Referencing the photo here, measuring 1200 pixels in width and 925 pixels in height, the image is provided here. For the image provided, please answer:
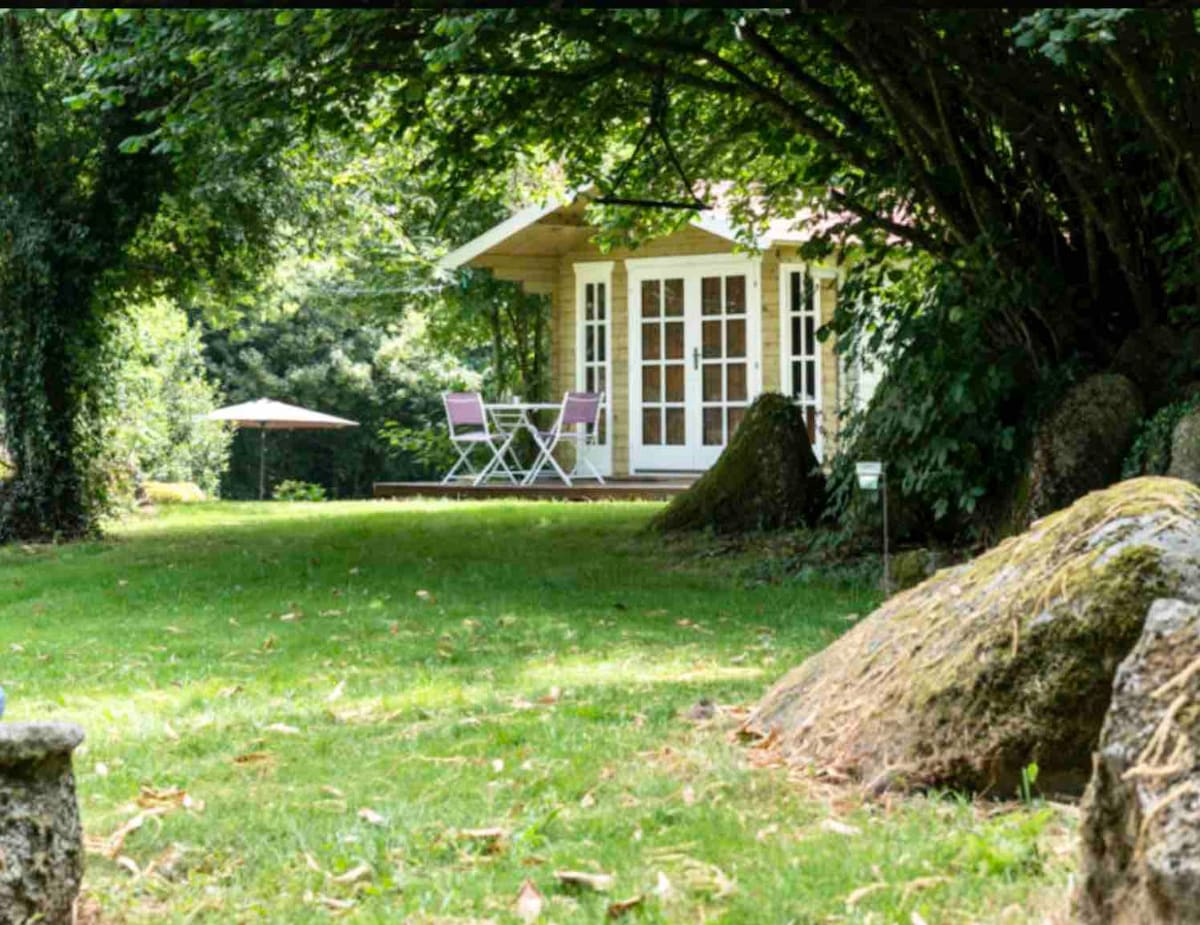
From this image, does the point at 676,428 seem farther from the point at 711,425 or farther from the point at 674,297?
the point at 674,297

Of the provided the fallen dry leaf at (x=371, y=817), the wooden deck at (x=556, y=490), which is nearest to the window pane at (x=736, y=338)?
the wooden deck at (x=556, y=490)

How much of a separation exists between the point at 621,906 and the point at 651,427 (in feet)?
53.4

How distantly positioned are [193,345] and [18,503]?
15729 millimetres

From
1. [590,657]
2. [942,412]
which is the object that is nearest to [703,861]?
[590,657]

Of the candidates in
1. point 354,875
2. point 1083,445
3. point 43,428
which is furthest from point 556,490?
point 354,875

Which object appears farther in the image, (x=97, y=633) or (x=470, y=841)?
(x=97, y=633)

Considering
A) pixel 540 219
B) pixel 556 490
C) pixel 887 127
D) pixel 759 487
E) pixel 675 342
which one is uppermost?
pixel 540 219

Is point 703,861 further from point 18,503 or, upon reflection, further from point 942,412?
point 18,503

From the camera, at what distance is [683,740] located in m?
4.76

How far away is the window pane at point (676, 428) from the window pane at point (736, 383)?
27.3 inches

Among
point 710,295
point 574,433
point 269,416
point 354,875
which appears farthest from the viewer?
point 269,416

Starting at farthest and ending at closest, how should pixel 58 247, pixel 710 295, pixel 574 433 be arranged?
pixel 574 433 → pixel 710 295 → pixel 58 247

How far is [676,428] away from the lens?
758 inches

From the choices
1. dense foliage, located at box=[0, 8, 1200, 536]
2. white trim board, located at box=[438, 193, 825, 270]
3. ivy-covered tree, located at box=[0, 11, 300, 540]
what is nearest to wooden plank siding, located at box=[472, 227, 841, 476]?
white trim board, located at box=[438, 193, 825, 270]
